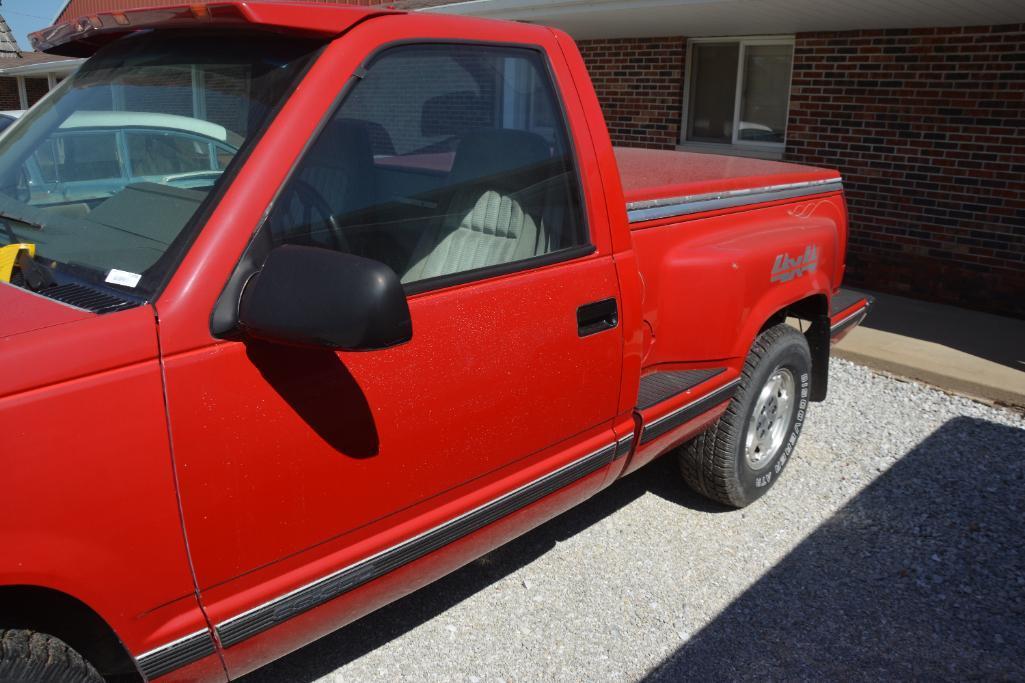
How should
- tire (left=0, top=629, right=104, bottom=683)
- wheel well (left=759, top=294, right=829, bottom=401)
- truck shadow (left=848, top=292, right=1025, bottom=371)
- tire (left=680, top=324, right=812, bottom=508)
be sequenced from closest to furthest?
tire (left=0, top=629, right=104, bottom=683) → tire (left=680, top=324, right=812, bottom=508) → wheel well (left=759, top=294, right=829, bottom=401) → truck shadow (left=848, top=292, right=1025, bottom=371)

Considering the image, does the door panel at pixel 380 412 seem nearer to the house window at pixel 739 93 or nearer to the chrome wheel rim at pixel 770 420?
the chrome wheel rim at pixel 770 420

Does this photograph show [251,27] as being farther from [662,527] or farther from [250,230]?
[662,527]

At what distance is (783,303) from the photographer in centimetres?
378

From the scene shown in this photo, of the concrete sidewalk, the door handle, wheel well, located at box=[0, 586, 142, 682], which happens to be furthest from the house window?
wheel well, located at box=[0, 586, 142, 682]

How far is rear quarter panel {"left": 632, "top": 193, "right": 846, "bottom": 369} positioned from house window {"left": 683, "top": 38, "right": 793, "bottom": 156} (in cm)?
578

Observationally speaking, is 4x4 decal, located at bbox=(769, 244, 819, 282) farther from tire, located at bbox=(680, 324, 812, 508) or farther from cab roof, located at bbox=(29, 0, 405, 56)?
cab roof, located at bbox=(29, 0, 405, 56)

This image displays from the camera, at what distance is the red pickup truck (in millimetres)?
1803

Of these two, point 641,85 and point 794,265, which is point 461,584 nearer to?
point 794,265

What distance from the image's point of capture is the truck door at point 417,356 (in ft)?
6.50

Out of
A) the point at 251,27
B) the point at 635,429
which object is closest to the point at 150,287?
the point at 251,27

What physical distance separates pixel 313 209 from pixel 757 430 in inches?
103

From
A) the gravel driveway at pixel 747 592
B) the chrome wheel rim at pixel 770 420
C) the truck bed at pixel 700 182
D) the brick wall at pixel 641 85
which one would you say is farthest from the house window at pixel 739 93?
the chrome wheel rim at pixel 770 420

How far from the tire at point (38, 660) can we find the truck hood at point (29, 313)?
0.63 metres

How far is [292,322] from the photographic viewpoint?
1.83m
